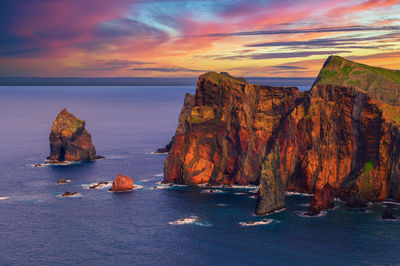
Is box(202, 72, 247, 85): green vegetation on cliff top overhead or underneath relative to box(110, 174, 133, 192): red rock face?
overhead

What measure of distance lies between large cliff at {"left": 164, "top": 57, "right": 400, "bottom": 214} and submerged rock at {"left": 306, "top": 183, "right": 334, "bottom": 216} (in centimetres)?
780

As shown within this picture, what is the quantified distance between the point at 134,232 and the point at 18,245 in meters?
24.1

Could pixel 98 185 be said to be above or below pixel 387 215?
below

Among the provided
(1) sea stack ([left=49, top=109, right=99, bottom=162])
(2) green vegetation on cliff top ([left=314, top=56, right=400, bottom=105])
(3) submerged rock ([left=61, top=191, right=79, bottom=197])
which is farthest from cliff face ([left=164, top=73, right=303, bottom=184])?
(1) sea stack ([left=49, top=109, right=99, bottom=162])

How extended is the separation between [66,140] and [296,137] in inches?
3625

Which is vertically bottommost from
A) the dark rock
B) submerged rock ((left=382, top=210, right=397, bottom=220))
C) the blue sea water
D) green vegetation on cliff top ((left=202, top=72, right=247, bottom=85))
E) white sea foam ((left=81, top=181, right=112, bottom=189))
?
the blue sea water

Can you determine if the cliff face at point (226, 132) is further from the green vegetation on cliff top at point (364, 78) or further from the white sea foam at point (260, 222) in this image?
the white sea foam at point (260, 222)

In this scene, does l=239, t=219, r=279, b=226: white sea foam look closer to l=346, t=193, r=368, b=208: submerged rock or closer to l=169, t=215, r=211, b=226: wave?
l=169, t=215, r=211, b=226: wave

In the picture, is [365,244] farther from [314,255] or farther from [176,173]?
[176,173]

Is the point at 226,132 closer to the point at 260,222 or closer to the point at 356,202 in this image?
the point at 356,202

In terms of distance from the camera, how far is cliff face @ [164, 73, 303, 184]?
159 metres

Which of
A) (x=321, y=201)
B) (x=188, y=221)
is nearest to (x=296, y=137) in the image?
(x=321, y=201)

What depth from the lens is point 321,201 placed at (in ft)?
403

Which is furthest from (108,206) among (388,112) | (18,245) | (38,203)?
(388,112)
